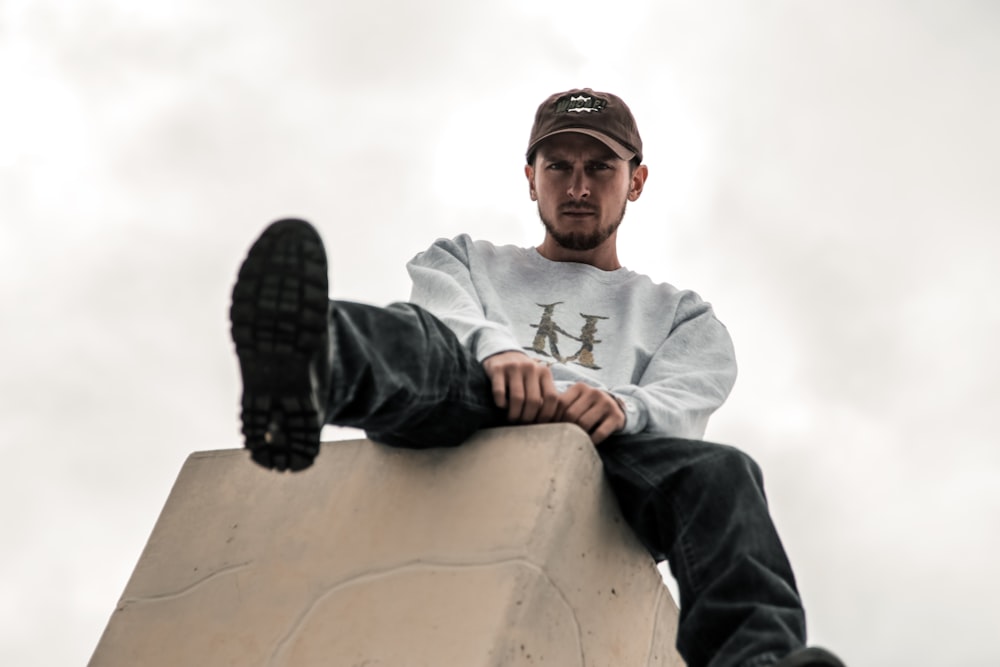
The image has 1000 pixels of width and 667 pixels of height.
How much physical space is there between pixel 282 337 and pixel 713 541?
0.78 m

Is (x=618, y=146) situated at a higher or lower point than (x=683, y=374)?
higher

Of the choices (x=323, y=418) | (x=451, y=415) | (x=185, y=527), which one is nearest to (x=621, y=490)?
(x=451, y=415)

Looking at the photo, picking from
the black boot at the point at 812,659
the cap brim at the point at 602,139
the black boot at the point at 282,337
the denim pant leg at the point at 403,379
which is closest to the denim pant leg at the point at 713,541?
the black boot at the point at 812,659

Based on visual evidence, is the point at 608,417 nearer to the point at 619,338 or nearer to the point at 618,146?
the point at 619,338

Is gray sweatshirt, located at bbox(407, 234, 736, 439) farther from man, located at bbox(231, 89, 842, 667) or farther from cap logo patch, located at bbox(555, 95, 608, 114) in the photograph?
cap logo patch, located at bbox(555, 95, 608, 114)

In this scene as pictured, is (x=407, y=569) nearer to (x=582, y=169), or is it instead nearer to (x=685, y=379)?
(x=685, y=379)

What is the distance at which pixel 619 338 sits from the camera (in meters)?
2.57

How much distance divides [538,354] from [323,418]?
76cm

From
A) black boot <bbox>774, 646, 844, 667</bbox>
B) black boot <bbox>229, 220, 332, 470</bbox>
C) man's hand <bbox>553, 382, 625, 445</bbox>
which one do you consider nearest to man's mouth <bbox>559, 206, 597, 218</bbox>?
man's hand <bbox>553, 382, 625, 445</bbox>

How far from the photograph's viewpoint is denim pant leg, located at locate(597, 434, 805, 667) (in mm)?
1892

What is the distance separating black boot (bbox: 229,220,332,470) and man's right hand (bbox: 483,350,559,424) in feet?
A: 1.65

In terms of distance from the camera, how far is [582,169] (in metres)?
2.76

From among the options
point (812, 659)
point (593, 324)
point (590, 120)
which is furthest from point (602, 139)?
point (812, 659)

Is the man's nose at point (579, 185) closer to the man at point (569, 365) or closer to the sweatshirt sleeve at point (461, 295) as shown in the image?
the man at point (569, 365)
